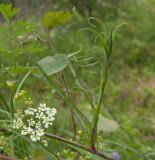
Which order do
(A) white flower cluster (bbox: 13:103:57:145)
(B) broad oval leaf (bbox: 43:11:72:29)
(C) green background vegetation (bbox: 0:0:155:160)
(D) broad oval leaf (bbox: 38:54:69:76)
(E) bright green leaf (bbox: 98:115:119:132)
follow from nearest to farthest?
(A) white flower cluster (bbox: 13:103:57:145) → (D) broad oval leaf (bbox: 38:54:69:76) → (B) broad oval leaf (bbox: 43:11:72:29) → (E) bright green leaf (bbox: 98:115:119:132) → (C) green background vegetation (bbox: 0:0:155:160)

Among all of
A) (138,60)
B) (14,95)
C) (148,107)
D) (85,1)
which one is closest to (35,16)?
(85,1)

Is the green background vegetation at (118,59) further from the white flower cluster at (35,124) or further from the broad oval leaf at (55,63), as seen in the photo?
the white flower cluster at (35,124)

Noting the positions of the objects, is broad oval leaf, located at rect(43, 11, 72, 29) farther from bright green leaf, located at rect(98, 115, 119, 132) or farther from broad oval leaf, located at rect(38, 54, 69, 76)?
bright green leaf, located at rect(98, 115, 119, 132)

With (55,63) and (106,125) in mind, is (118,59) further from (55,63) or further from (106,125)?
(55,63)

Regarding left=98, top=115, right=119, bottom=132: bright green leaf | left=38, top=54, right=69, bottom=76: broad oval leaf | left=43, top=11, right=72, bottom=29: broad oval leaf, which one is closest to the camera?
left=38, top=54, right=69, bottom=76: broad oval leaf

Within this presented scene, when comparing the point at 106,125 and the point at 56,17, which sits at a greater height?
the point at 56,17

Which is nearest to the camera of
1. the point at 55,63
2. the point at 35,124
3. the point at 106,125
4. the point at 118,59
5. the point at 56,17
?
the point at 35,124

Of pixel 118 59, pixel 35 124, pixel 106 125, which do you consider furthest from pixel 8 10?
pixel 118 59

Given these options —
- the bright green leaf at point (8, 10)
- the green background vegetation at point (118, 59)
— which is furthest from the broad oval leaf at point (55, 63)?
the green background vegetation at point (118, 59)

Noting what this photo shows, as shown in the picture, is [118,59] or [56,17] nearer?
[56,17]

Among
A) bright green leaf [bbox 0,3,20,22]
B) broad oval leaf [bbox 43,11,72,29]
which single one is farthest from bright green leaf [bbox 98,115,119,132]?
bright green leaf [bbox 0,3,20,22]

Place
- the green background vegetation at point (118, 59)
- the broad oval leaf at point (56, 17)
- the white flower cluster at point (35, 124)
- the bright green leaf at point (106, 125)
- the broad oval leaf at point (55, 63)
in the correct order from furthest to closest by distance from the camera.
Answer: the green background vegetation at point (118, 59) → the bright green leaf at point (106, 125) → the broad oval leaf at point (56, 17) → the broad oval leaf at point (55, 63) → the white flower cluster at point (35, 124)

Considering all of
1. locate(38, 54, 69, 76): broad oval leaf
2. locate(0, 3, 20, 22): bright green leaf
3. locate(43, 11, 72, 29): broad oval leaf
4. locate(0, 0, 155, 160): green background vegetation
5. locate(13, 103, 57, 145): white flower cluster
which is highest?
locate(0, 3, 20, 22): bright green leaf
